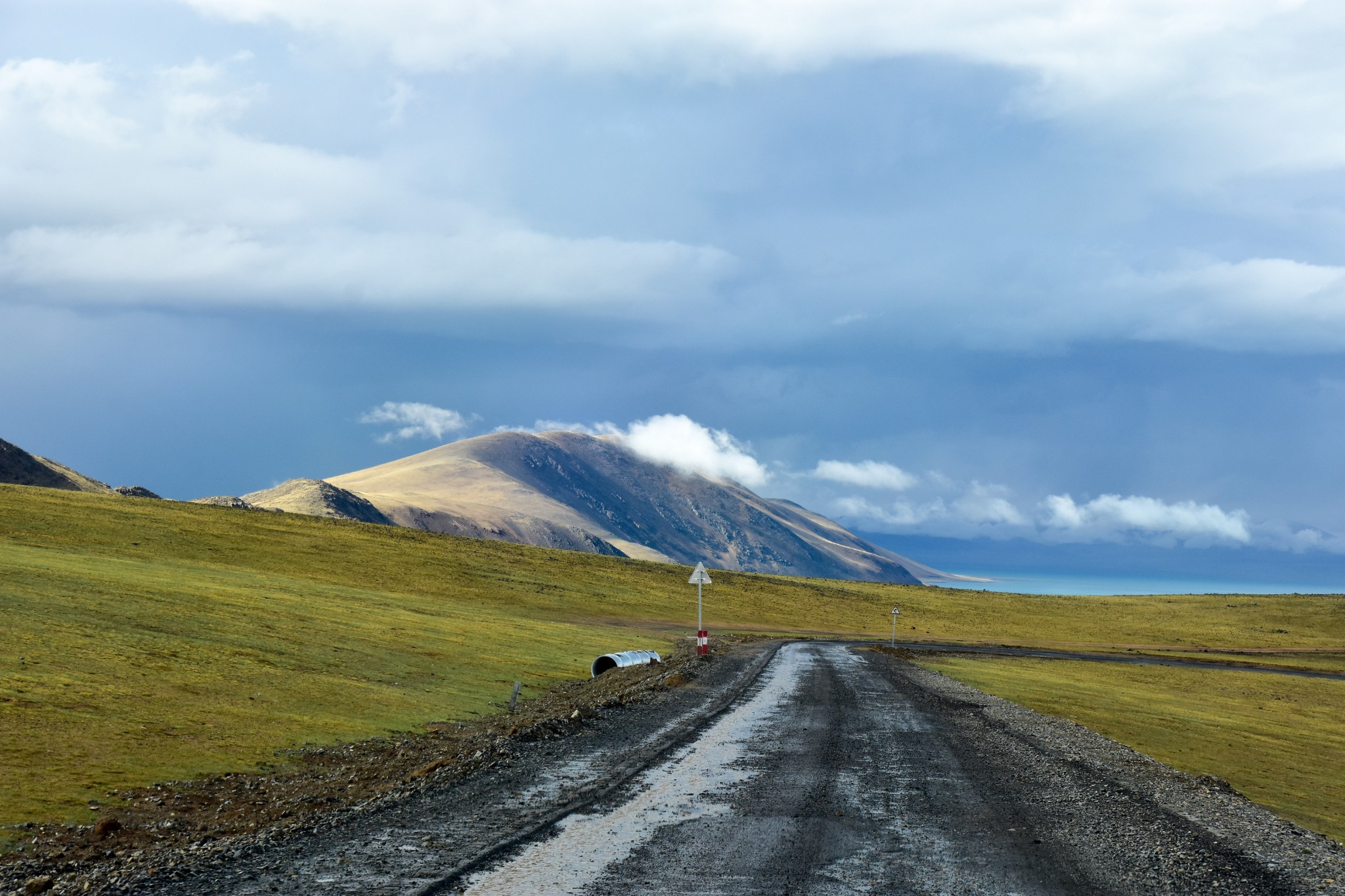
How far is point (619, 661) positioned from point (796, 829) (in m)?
28.2

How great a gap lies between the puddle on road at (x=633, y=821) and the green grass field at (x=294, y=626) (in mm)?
8017

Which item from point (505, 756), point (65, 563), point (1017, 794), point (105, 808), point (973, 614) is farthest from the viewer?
point (973, 614)

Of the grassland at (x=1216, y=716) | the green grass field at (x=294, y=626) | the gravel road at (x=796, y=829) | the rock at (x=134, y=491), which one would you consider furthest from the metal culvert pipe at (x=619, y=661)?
the rock at (x=134, y=491)

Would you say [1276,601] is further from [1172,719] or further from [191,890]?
[191,890]

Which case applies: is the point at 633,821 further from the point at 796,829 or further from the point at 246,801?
the point at 246,801

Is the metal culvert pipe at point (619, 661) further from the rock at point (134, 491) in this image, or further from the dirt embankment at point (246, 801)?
the rock at point (134, 491)

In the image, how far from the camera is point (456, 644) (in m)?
43.7

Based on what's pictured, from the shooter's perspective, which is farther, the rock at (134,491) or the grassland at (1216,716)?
the rock at (134,491)

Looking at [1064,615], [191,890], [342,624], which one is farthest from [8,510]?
[1064,615]

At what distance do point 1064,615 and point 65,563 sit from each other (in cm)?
13062

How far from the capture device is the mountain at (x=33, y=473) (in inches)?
7146

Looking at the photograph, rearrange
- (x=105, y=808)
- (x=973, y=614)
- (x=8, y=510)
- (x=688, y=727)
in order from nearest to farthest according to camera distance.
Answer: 1. (x=105, y=808)
2. (x=688, y=727)
3. (x=8, y=510)
4. (x=973, y=614)

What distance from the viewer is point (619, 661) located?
41.2 meters

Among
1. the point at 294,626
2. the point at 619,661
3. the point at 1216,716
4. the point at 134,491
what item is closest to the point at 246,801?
the point at 294,626
